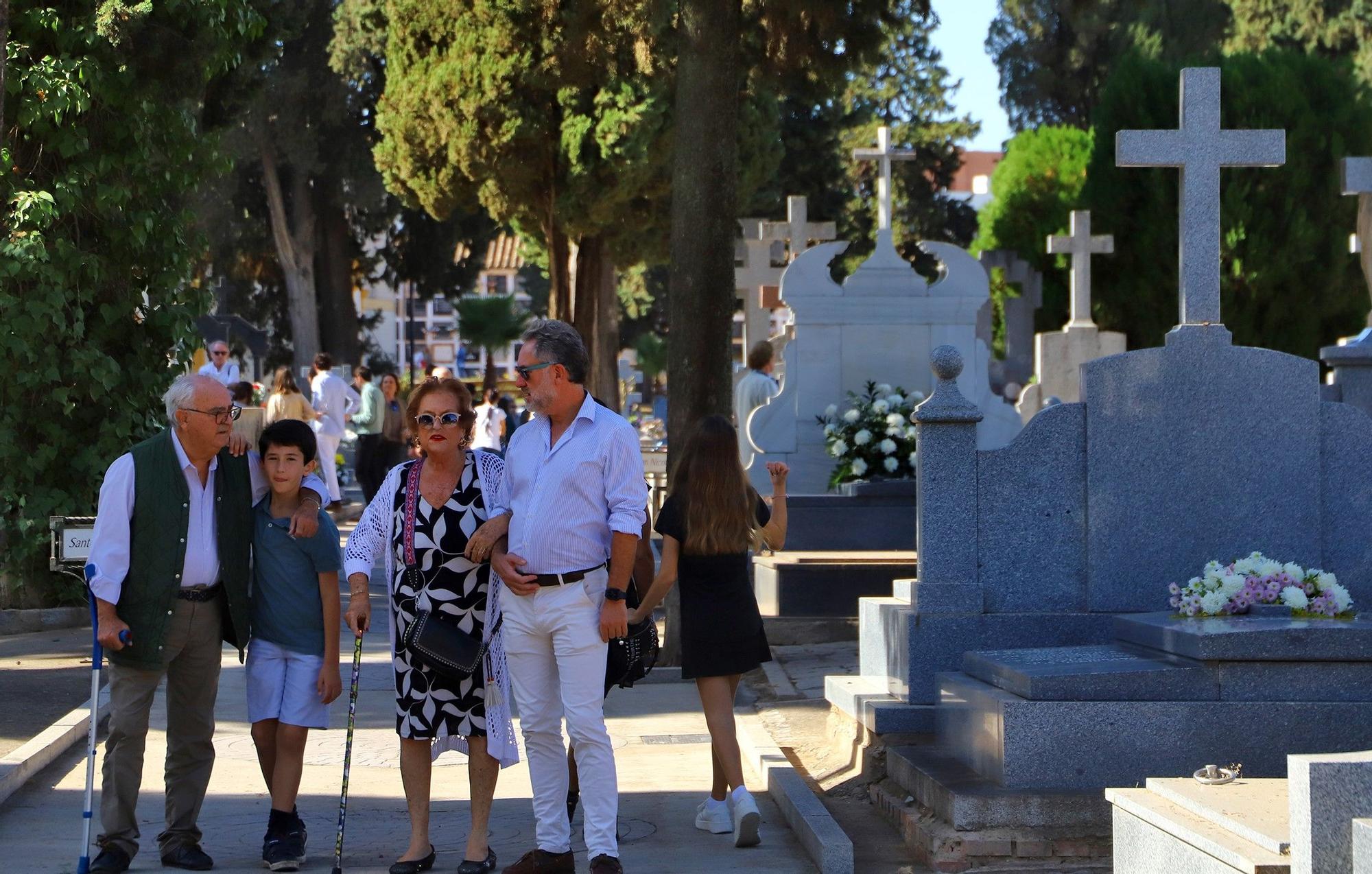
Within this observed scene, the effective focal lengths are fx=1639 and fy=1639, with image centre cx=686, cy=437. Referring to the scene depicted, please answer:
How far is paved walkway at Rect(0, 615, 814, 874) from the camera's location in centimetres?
639

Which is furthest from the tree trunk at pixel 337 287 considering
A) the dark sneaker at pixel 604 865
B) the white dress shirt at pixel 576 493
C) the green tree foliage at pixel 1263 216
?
the dark sneaker at pixel 604 865

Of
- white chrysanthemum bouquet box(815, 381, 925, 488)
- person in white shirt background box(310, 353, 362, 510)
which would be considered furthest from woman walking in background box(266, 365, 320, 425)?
white chrysanthemum bouquet box(815, 381, 925, 488)

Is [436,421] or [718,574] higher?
[436,421]

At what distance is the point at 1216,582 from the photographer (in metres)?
7.00

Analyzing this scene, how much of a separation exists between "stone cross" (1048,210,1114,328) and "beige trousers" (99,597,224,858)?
19.6m

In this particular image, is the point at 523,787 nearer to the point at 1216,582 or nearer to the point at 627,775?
the point at 627,775

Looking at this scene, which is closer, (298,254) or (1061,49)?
(298,254)

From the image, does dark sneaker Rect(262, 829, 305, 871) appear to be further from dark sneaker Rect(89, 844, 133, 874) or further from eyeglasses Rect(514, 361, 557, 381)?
eyeglasses Rect(514, 361, 557, 381)

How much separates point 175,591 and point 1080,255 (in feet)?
66.8

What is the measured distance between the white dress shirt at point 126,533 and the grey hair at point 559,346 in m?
1.32

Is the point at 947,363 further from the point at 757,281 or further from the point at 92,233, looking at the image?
the point at 757,281

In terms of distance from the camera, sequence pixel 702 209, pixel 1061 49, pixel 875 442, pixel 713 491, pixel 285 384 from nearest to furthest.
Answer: pixel 713 491 < pixel 702 209 < pixel 875 442 < pixel 285 384 < pixel 1061 49

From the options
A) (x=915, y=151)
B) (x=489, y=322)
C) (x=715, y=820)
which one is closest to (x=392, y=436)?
(x=715, y=820)

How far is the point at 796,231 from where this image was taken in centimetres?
2234
